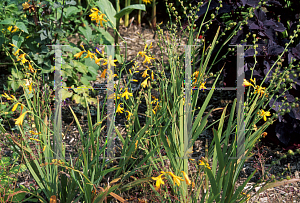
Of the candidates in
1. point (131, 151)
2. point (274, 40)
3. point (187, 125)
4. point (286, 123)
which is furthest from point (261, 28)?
point (131, 151)

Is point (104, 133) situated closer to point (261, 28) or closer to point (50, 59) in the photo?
point (50, 59)

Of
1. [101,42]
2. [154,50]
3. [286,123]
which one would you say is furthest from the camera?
[154,50]

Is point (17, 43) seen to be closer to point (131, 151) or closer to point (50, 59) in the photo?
point (50, 59)

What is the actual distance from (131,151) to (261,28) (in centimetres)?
134

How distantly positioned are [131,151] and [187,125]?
437 millimetres

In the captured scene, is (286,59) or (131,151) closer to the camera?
(131,151)

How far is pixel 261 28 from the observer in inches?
83.3

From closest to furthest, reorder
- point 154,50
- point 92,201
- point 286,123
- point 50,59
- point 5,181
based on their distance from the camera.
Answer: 1. point 92,201
2. point 5,181
3. point 286,123
4. point 50,59
5. point 154,50

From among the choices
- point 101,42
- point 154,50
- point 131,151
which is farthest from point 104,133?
point 154,50

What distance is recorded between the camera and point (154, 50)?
11.2 feet

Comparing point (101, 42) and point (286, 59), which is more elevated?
point (101, 42)

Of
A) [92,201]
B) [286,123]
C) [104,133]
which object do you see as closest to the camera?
[92,201]

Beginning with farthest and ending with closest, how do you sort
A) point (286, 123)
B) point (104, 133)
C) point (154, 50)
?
point (154, 50), point (104, 133), point (286, 123)

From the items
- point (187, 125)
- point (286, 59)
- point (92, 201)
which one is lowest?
point (92, 201)
